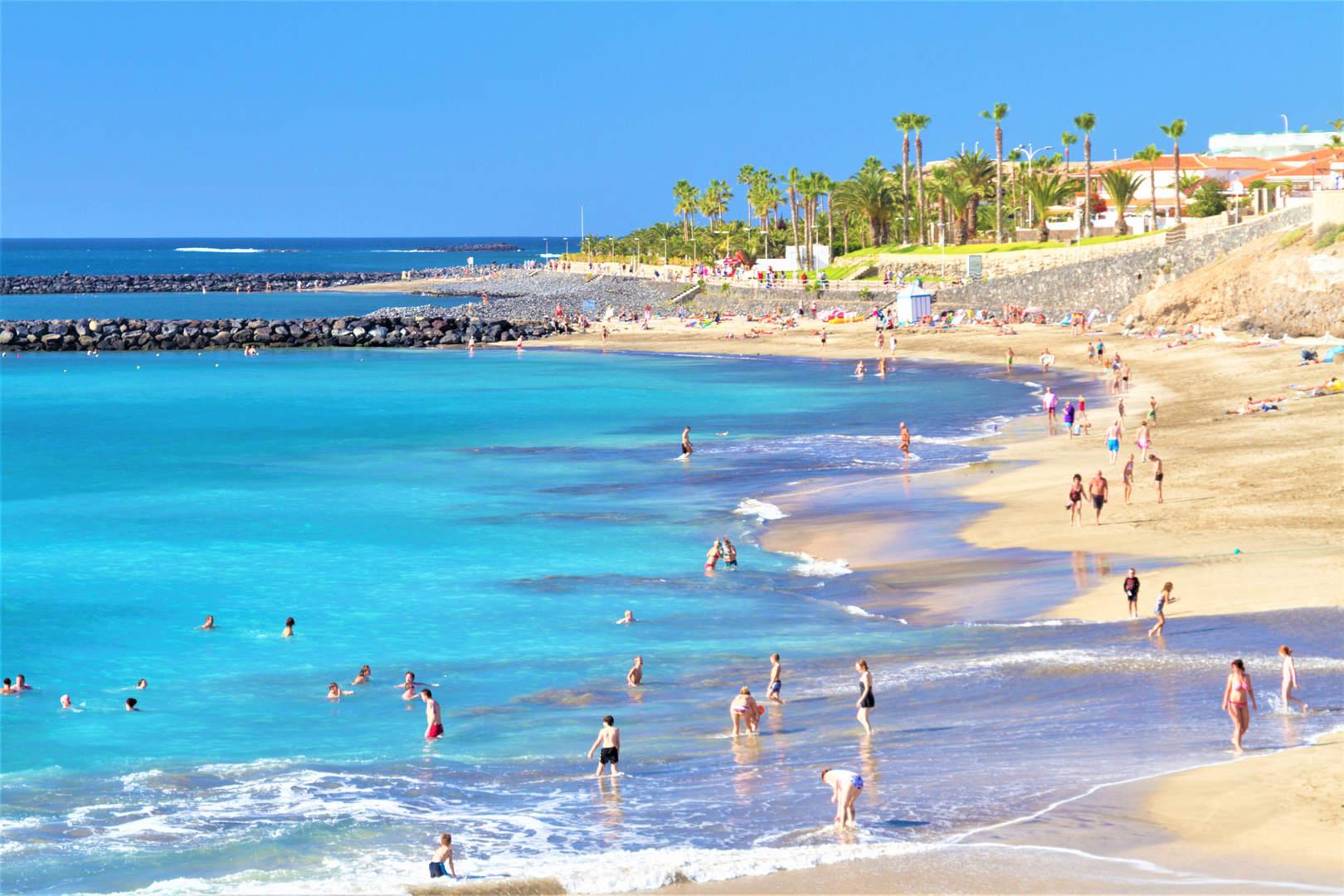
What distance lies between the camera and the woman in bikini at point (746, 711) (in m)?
20.0

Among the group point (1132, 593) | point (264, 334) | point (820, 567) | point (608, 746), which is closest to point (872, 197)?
point (264, 334)

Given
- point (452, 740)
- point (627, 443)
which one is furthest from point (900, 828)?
point (627, 443)

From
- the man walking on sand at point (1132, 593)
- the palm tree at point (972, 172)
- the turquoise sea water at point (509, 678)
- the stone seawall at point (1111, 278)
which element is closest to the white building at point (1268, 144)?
the palm tree at point (972, 172)

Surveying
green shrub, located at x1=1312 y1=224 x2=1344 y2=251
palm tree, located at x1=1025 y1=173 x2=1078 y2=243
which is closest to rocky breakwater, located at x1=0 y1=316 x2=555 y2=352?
palm tree, located at x1=1025 y1=173 x2=1078 y2=243

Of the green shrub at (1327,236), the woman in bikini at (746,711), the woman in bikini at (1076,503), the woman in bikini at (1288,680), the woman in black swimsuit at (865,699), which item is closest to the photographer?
the woman in bikini at (1288,680)

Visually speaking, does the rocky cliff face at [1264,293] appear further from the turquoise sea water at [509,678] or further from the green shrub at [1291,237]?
the turquoise sea water at [509,678]

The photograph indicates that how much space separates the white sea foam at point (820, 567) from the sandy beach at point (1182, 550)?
0.33 metres

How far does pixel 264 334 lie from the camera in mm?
105562

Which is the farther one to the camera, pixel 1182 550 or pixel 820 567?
pixel 820 567

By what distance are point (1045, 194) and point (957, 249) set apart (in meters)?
6.56

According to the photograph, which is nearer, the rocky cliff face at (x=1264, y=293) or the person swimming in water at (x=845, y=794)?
the person swimming in water at (x=845, y=794)

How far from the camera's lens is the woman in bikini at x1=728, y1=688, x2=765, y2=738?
Answer: 65.5 feet

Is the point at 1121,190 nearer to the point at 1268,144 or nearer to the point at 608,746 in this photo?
the point at 1268,144

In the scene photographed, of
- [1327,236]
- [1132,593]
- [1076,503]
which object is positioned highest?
[1327,236]
